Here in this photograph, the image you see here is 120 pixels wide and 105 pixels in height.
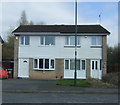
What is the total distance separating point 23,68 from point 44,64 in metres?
2.73

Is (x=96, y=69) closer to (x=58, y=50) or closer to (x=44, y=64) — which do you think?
(x=58, y=50)

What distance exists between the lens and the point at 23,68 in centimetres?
2069

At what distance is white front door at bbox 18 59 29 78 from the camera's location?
20616 mm

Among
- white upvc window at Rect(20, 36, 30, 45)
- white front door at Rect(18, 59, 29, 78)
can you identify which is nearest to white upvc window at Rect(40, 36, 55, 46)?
white upvc window at Rect(20, 36, 30, 45)

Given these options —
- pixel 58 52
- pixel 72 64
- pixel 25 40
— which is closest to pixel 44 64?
pixel 58 52

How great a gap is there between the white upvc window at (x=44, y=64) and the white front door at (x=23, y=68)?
1.02 metres

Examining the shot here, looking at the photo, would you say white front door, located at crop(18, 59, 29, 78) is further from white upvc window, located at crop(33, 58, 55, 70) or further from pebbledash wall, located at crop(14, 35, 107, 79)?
white upvc window, located at crop(33, 58, 55, 70)

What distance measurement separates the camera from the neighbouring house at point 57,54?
20500 mm

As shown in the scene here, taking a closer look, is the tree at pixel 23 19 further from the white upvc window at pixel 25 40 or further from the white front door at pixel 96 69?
the white front door at pixel 96 69

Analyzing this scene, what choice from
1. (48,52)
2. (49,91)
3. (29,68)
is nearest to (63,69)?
(48,52)

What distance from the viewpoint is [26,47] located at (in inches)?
818

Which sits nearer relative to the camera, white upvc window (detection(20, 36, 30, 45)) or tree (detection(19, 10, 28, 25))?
white upvc window (detection(20, 36, 30, 45))

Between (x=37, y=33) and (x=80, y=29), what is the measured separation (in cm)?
573

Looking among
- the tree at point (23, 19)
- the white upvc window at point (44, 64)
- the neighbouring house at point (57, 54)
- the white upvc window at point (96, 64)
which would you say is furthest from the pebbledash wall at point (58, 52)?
the tree at point (23, 19)
